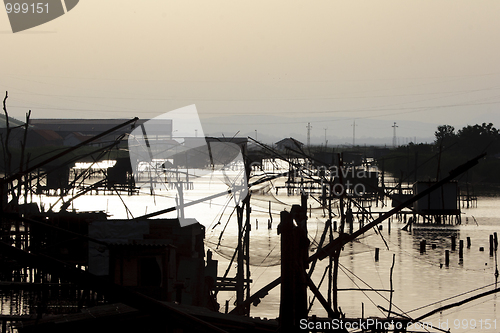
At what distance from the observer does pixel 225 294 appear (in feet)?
76.6

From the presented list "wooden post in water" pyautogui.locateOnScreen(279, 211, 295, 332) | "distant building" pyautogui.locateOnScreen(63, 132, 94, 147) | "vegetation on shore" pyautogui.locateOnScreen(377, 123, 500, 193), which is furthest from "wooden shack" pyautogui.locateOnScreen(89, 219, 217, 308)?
"distant building" pyautogui.locateOnScreen(63, 132, 94, 147)

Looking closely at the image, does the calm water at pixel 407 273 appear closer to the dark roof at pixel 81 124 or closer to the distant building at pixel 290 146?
the distant building at pixel 290 146

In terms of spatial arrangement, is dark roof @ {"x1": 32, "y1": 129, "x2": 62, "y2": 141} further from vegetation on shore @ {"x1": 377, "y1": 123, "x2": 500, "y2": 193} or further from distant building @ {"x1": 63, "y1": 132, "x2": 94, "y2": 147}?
vegetation on shore @ {"x1": 377, "y1": 123, "x2": 500, "y2": 193}

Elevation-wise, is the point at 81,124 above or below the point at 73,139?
above

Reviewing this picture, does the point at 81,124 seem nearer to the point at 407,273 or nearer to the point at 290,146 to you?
the point at 290,146

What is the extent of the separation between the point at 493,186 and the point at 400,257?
55.4 meters

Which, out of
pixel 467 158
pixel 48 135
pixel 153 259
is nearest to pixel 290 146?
pixel 467 158

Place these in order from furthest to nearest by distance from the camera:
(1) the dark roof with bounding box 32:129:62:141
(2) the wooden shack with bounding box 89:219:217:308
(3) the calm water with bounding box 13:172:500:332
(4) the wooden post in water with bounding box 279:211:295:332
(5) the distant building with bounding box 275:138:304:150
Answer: (1) the dark roof with bounding box 32:129:62:141
(3) the calm water with bounding box 13:172:500:332
(5) the distant building with bounding box 275:138:304:150
(2) the wooden shack with bounding box 89:219:217:308
(4) the wooden post in water with bounding box 279:211:295:332

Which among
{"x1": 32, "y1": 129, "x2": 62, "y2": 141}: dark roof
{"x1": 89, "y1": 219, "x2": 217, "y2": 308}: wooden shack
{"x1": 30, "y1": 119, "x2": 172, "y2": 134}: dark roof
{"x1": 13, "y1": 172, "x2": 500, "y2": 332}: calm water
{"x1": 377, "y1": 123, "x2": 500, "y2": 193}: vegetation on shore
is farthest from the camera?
{"x1": 30, "y1": 119, "x2": 172, "y2": 134}: dark roof

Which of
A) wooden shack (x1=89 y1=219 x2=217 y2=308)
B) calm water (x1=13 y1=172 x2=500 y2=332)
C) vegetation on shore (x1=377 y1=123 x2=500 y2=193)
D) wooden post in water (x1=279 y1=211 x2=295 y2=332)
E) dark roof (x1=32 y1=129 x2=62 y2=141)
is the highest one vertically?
dark roof (x1=32 y1=129 x2=62 y2=141)

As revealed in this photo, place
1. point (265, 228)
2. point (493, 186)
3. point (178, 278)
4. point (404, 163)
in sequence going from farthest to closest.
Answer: point (404, 163) < point (493, 186) < point (265, 228) < point (178, 278)

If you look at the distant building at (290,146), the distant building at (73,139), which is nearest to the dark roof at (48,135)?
the distant building at (73,139)

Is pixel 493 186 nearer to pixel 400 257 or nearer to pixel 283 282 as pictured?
pixel 400 257

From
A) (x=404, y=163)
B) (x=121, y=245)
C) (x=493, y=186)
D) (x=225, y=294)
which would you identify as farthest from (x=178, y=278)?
(x=404, y=163)
